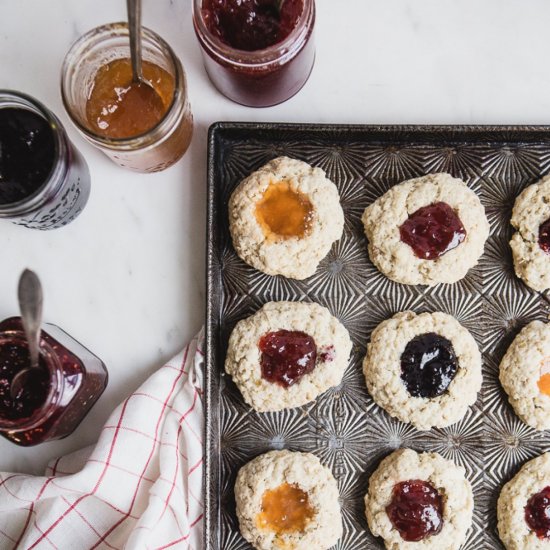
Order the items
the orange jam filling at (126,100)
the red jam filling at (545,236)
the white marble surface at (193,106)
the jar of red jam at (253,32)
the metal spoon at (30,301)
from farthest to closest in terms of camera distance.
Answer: the white marble surface at (193,106), the red jam filling at (545,236), the orange jam filling at (126,100), the jar of red jam at (253,32), the metal spoon at (30,301)

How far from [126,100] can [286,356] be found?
1054mm

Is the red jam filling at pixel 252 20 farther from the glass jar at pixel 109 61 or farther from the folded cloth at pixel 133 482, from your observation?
the folded cloth at pixel 133 482

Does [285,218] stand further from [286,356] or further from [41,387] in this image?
[41,387]

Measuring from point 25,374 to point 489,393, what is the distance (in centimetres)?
164

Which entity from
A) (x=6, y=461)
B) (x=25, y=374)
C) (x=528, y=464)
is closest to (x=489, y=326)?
(x=528, y=464)

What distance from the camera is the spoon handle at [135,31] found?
6.36ft

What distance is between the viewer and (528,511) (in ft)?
7.70

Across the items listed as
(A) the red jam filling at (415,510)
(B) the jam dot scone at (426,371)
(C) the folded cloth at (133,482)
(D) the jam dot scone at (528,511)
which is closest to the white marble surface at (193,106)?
(C) the folded cloth at (133,482)

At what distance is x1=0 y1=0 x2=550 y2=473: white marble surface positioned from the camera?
2562mm

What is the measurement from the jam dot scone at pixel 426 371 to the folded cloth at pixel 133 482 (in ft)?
2.25

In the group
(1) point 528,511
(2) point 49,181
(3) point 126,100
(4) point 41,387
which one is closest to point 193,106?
(3) point 126,100

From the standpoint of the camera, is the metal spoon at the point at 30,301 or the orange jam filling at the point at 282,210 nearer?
the metal spoon at the point at 30,301

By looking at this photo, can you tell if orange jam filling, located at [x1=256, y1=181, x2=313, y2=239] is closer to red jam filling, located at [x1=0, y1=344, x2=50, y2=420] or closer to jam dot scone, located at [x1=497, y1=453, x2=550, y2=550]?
red jam filling, located at [x1=0, y1=344, x2=50, y2=420]

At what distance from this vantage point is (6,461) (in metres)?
2.57
